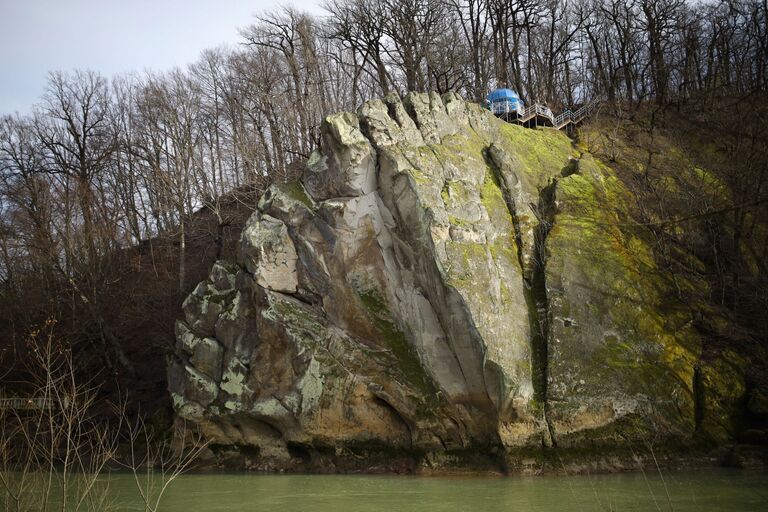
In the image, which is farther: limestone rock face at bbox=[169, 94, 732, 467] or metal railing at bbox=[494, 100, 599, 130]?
metal railing at bbox=[494, 100, 599, 130]

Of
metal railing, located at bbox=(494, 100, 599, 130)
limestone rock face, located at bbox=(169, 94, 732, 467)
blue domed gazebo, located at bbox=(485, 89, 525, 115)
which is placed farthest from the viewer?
blue domed gazebo, located at bbox=(485, 89, 525, 115)

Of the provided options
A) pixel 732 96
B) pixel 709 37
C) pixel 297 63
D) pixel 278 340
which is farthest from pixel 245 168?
pixel 709 37

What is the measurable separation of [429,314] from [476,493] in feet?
17.3

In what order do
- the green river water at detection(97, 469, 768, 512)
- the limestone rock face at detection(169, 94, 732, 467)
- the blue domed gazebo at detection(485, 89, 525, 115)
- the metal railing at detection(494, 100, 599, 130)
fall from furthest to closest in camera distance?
the blue domed gazebo at detection(485, 89, 525, 115) < the metal railing at detection(494, 100, 599, 130) < the limestone rock face at detection(169, 94, 732, 467) < the green river water at detection(97, 469, 768, 512)

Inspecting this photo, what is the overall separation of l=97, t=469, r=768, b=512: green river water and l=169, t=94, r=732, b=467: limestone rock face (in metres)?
1.47

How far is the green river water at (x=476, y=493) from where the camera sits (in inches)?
426

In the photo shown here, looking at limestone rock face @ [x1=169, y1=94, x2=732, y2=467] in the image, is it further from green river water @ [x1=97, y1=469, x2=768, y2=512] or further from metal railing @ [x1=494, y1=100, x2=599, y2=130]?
metal railing @ [x1=494, y1=100, x2=599, y2=130]

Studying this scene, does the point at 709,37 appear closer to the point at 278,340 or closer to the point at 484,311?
the point at 484,311

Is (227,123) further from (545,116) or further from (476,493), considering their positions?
(476,493)

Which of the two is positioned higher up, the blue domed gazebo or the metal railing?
the blue domed gazebo

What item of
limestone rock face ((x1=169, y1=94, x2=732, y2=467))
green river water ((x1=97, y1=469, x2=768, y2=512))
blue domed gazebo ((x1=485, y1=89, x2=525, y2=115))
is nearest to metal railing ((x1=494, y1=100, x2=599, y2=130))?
blue domed gazebo ((x1=485, y1=89, x2=525, y2=115))

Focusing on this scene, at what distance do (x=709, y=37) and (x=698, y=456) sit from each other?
24.6 m

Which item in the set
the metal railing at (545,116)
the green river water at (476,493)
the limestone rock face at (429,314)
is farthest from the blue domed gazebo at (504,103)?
the green river water at (476,493)

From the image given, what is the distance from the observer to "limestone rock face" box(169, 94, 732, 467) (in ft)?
50.2
